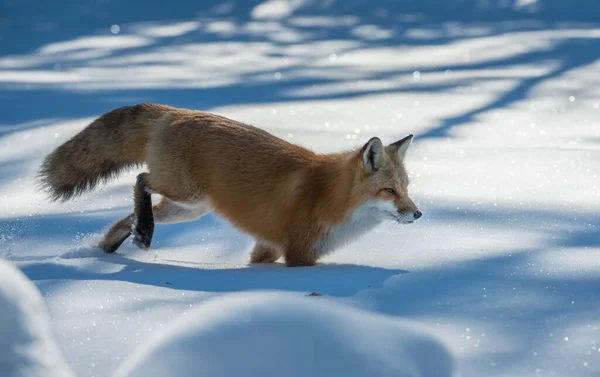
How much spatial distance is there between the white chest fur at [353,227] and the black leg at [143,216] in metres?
0.88

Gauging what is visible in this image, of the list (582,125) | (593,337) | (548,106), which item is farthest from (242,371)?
(548,106)

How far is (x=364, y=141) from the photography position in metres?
6.75

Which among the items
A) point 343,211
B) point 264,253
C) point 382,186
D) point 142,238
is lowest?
point 264,253

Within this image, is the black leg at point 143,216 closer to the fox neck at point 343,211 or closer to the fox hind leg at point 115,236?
the fox hind leg at point 115,236

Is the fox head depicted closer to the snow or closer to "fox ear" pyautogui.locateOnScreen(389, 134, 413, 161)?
"fox ear" pyautogui.locateOnScreen(389, 134, 413, 161)

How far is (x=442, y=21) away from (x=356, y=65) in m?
4.19

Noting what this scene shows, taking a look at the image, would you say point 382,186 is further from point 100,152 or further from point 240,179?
point 100,152

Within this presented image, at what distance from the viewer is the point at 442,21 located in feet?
47.1

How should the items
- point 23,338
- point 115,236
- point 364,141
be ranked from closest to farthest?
1. point 23,338
2. point 115,236
3. point 364,141

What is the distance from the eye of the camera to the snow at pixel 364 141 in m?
2.65

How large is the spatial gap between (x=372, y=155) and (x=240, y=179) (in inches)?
28.0

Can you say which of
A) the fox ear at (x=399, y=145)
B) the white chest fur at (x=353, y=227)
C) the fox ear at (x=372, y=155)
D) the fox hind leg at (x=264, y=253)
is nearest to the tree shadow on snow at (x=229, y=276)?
the white chest fur at (x=353, y=227)

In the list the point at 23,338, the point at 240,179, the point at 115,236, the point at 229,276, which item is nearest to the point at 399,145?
the point at 240,179

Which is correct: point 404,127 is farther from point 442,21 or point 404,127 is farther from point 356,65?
point 442,21
